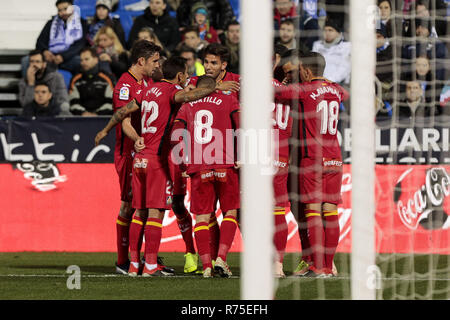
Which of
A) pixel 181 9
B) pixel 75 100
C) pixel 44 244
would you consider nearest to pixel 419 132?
pixel 44 244

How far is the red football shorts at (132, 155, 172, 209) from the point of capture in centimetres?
855

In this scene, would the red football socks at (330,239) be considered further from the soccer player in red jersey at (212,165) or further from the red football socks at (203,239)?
the red football socks at (203,239)

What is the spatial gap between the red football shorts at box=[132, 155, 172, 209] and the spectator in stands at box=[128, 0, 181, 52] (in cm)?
602

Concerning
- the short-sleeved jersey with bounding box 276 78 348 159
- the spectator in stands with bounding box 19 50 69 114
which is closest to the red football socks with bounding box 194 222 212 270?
the short-sleeved jersey with bounding box 276 78 348 159

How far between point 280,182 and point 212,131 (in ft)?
2.51

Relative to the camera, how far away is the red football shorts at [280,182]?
8.53m

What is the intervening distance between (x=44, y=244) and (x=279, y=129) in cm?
417

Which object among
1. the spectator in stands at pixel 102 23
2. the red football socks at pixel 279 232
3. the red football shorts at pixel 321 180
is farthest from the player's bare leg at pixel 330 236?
the spectator in stands at pixel 102 23

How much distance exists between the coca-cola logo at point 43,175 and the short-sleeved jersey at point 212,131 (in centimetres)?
370

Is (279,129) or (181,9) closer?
(279,129)

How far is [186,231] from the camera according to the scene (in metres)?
9.09

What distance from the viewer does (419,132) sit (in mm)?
8992

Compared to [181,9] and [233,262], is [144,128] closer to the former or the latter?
[233,262]
